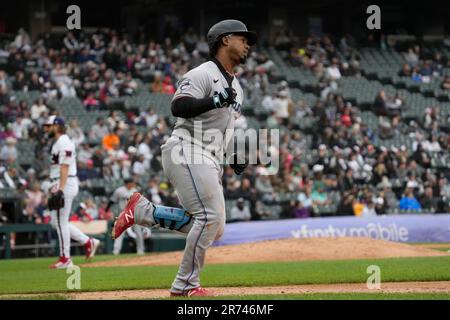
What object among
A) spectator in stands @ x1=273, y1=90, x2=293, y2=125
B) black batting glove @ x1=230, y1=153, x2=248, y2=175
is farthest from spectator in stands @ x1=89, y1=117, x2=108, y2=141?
black batting glove @ x1=230, y1=153, x2=248, y2=175

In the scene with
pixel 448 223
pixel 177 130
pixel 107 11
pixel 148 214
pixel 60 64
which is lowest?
pixel 448 223

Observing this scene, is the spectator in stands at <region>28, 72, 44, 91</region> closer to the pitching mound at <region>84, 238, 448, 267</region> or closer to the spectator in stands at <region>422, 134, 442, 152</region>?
the pitching mound at <region>84, 238, 448, 267</region>

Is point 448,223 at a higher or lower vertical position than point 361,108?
lower

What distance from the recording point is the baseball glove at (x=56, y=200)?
1311cm

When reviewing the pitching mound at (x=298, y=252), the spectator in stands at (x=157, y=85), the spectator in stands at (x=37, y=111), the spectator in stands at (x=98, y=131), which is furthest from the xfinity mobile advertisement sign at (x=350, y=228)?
the spectator in stands at (x=157, y=85)

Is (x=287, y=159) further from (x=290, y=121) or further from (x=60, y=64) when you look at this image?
(x=60, y=64)

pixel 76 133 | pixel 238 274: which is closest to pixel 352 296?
pixel 238 274

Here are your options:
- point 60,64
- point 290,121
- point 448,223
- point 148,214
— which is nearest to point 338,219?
point 448,223

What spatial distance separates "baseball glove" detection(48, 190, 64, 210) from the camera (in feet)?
43.0

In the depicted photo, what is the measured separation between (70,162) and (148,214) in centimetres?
530

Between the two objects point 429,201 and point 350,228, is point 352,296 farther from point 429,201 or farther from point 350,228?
point 429,201

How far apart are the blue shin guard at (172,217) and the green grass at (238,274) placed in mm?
1995

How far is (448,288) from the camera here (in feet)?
30.3

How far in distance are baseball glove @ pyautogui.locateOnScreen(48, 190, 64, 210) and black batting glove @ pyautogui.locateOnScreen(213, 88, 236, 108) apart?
19.0ft
